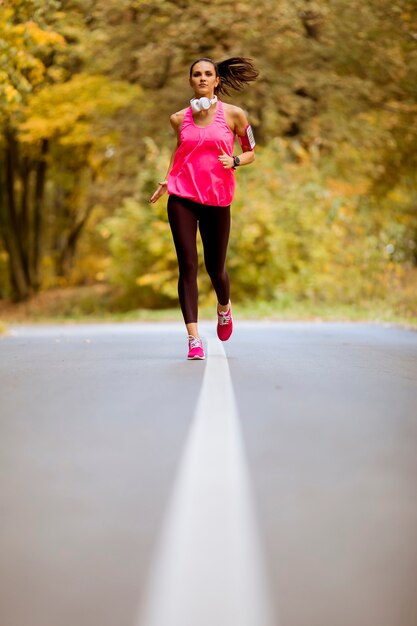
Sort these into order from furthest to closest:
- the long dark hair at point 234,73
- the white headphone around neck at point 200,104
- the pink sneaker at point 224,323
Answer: the pink sneaker at point 224,323 < the long dark hair at point 234,73 < the white headphone around neck at point 200,104

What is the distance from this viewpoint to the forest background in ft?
77.2

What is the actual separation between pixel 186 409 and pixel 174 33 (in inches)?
812

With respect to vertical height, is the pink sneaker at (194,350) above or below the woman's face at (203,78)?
below

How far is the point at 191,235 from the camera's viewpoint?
8.85m

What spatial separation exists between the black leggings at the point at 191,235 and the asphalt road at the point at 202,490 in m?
1.01

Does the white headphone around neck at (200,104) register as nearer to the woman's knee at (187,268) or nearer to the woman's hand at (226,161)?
the woman's hand at (226,161)

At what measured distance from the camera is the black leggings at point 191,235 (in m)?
8.77

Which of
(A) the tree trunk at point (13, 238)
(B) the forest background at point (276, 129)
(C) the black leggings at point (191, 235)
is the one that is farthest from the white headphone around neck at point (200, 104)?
(A) the tree trunk at point (13, 238)

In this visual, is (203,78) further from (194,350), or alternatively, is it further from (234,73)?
(194,350)

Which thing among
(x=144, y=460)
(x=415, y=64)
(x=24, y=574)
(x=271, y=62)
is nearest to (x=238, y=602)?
(x=24, y=574)

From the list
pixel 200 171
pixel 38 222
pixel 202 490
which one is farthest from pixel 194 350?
pixel 38 222

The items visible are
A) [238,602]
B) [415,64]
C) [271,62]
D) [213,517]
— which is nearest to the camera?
[238,602]

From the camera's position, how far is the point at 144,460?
4.72 metres

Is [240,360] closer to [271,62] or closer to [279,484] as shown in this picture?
[279,484]
